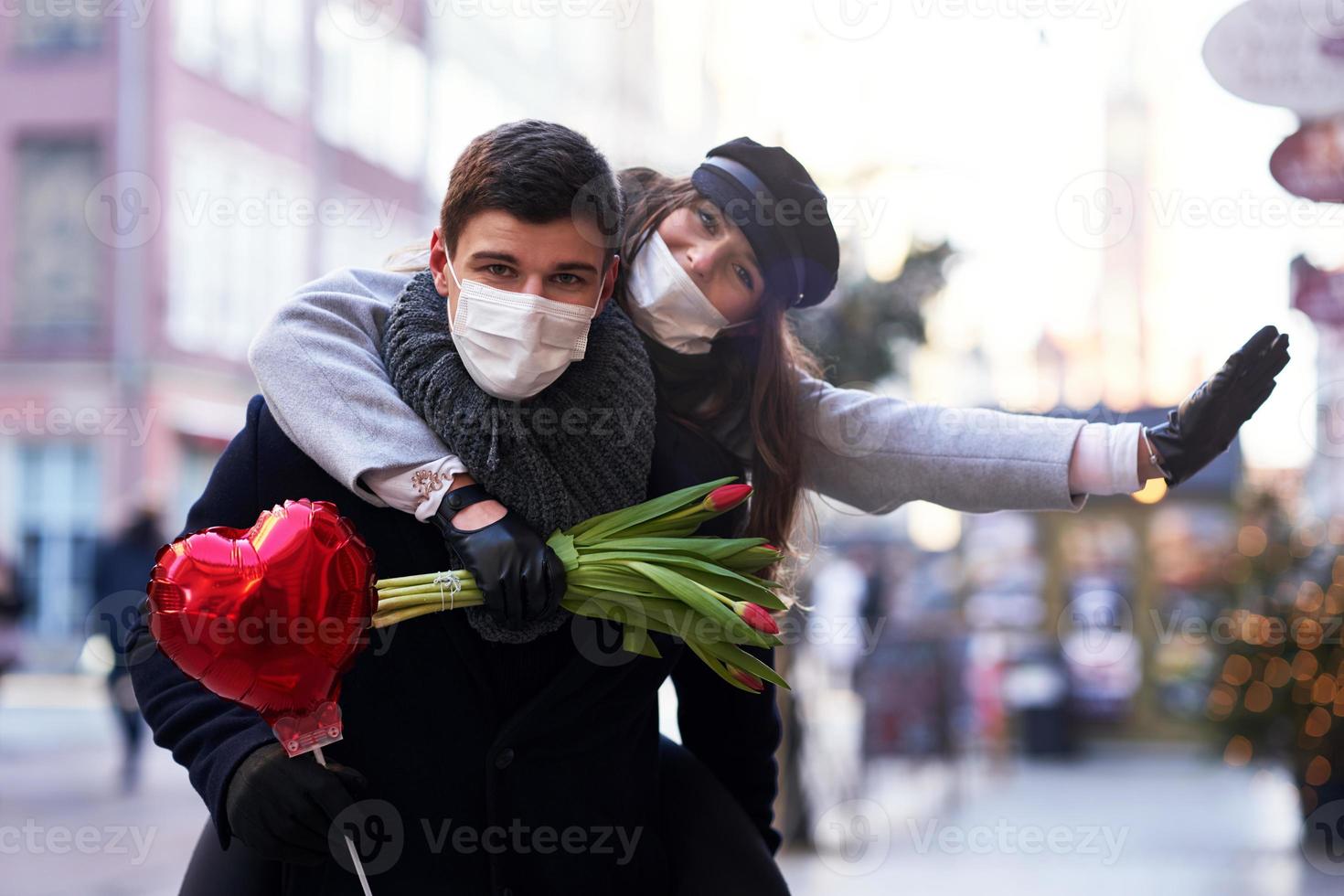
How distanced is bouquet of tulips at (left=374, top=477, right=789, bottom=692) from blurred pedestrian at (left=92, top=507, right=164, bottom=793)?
835 centimetres

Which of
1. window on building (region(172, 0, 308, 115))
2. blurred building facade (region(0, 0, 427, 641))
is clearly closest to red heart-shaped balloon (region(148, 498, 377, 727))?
blurred building facade (region(0, 0, 427, 641))

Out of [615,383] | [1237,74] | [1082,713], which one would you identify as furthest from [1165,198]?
[1082,713]

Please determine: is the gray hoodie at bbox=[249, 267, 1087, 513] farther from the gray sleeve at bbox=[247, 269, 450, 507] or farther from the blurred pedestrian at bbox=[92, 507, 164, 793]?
the blurred pedestrian at bbox=[92, 507, 164, 793]

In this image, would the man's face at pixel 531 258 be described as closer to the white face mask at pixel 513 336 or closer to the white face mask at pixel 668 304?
the white face mask at pixel 513 336

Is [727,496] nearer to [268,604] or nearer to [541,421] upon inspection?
[541,421]

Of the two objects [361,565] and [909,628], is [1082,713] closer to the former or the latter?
[909,628]

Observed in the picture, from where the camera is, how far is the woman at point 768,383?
6.77 feet

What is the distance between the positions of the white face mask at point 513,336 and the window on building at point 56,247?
18.1 metres

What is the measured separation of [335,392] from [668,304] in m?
0.55

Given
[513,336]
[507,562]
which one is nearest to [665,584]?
[507,562]

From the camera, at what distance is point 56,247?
19078 mm

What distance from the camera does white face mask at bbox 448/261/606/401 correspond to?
6.46 feet

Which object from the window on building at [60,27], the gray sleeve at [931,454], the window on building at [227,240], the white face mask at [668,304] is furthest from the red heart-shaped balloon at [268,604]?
the window on building at [60,27]

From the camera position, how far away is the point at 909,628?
1206 centimetres
